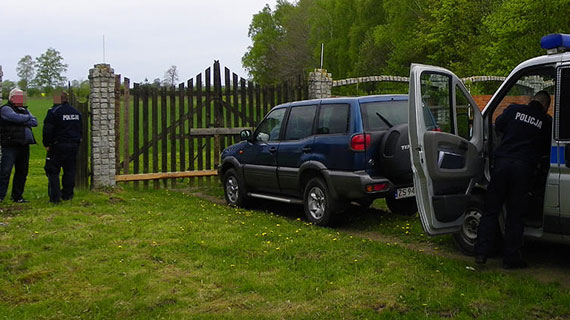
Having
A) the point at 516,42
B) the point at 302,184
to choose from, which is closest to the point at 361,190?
the point at 302,184

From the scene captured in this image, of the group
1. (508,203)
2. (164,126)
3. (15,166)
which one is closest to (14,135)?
(15,166)

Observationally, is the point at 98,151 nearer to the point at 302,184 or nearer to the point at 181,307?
the point at 302,184

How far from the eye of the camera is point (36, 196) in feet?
38.4

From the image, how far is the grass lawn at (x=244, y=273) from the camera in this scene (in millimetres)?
5059

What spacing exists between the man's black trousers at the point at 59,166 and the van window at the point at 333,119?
4.67 metres

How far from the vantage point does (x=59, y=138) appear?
1047cm

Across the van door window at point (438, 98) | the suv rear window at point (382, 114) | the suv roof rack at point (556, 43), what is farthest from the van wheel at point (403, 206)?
the suv roof rack at point (556, 43)

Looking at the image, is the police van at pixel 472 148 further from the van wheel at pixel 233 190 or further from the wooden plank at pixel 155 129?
the wooden plank at pixel 155 129

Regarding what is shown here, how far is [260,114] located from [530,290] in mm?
9448

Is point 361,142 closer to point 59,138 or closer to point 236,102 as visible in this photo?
point 59,138

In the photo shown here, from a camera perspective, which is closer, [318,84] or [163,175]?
[163,175]

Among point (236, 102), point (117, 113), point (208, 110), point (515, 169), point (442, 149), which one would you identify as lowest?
point (515, 169)

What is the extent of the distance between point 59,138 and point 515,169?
7768mm

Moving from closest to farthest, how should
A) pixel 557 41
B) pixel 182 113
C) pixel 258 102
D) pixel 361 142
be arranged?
pixel 557 41 → pixel 361 142 → pixel 182 113 → pixel 258 102
